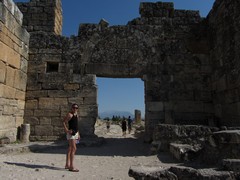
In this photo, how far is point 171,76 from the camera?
859cm

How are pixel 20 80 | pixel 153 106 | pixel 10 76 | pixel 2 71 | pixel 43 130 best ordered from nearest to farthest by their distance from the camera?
pixel 2 71
pixel 10 76
pixel 20 80
pixel 43 130
pixel 153 106

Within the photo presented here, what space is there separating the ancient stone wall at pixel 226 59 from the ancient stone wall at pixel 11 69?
21.4ft

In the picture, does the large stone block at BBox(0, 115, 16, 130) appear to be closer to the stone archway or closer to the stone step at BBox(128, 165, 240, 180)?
the stone archway

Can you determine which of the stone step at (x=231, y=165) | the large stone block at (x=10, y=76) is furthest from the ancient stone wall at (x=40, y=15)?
the stone step at (x=231, y=165)

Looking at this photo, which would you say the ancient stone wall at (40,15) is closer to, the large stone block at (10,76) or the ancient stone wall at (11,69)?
the ancient stone wall at (11,69)

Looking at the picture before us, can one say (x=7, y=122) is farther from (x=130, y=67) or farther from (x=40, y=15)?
(x=130, y=67)

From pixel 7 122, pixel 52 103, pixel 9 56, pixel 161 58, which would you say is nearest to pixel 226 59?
pixel 161 58

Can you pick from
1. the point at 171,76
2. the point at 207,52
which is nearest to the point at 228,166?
the point at 171,76

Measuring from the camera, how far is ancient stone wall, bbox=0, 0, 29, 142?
22.6 feet

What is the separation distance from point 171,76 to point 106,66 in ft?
7.64

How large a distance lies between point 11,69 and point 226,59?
6582 mm

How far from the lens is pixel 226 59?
7453 millimetres

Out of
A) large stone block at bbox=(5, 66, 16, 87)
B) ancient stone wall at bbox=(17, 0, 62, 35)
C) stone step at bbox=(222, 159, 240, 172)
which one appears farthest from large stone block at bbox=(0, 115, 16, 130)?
stone step at bbox=(222, 159, 240, 172)

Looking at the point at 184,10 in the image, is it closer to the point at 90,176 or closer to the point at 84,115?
the point at 84,115
